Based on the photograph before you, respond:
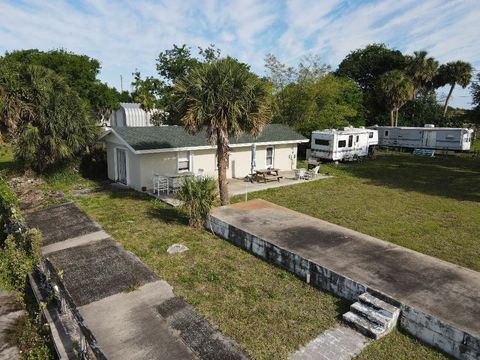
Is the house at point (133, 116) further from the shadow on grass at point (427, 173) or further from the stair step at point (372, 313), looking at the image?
the stair step at point (372, 313)

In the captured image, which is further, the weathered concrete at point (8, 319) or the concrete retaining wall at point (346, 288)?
the weathered concrete at point (8, 319)

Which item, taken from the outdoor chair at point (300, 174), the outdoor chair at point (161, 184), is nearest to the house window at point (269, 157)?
the outdoor chair at point (300, 174)

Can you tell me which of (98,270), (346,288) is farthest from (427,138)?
(98,270)

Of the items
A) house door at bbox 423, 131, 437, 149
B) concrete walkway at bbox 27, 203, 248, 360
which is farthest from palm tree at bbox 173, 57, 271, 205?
house door at bbox 423, 131, 437, 149

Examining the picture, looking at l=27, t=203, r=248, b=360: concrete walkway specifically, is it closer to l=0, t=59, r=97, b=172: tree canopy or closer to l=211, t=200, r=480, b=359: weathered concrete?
l=211, t=200, r=480, b=359: weathered concrete

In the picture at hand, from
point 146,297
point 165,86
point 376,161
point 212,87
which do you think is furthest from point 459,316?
point 165,86

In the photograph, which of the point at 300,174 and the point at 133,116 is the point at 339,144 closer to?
the point at 300,174

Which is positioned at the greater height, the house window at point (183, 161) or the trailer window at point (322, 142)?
the trailer window at point (322, 142)
